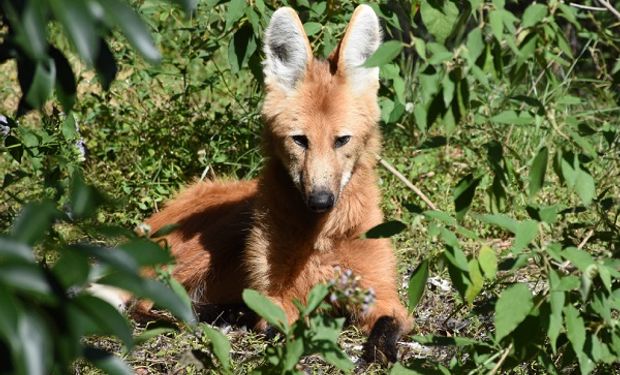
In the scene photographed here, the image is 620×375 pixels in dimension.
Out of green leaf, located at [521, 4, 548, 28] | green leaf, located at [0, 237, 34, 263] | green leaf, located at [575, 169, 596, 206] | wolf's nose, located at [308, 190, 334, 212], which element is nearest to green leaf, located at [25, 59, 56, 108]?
green leaf, located at [0, 237, 34, 263]

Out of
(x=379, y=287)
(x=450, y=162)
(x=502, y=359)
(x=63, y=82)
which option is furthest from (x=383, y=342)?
(x=63, y=82)

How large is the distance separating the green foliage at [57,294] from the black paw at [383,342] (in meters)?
2.54

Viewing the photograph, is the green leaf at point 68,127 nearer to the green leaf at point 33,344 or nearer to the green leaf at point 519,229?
the green leaf at point 519,229

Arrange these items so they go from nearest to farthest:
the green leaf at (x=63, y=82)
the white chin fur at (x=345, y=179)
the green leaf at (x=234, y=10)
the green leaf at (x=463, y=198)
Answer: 1. the green leaf at (x=63, y=82)
2. the green leaf at (x=463, y=198)
3. the green leaf at (x=234, y=10)
4. the white chin fur at (x=345, y=179)

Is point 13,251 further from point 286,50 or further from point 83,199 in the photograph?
point 286,50

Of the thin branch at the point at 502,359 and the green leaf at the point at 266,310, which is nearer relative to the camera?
the green leaf at the point at 266,310

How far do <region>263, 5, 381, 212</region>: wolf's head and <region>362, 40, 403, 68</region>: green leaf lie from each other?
1681mm

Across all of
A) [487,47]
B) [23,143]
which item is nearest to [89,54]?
[487,47]

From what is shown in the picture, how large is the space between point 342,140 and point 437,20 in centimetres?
171

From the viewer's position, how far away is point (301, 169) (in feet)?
13.6

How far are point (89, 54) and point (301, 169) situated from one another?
2.88 metres

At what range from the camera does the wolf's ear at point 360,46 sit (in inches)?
167

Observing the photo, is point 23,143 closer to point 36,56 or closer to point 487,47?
point 487,47

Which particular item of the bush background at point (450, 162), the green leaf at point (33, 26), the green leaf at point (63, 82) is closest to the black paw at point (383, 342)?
the bush background at point (450, 162)
